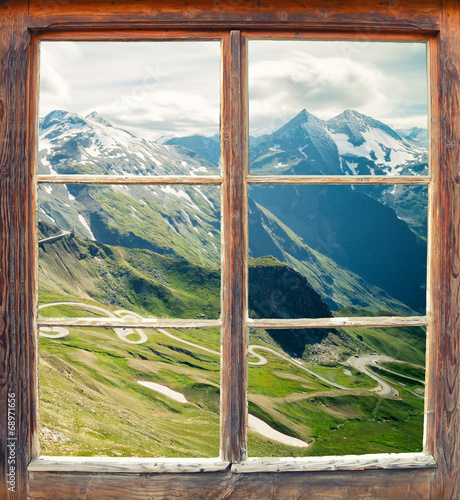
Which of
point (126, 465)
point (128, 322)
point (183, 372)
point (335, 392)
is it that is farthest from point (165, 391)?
point (128, 322)

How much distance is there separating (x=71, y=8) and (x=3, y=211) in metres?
0.71

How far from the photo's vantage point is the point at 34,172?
1422 millimetres

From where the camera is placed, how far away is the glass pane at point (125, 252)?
19344 millimetres

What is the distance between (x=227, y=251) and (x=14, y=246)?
0.70 metres

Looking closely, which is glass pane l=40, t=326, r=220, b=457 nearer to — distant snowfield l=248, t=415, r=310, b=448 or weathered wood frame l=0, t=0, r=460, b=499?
distant snowfield l=248, t=415, r=310, b=448

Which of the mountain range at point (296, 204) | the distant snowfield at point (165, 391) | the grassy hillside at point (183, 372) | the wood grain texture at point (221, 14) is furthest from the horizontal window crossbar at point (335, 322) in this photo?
the distant snowfield at point (165, 391)

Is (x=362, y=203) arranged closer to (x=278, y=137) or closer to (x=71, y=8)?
(x=278, y=137)

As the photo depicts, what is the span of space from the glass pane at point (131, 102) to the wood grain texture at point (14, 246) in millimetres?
85

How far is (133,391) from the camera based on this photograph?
57.1 feet

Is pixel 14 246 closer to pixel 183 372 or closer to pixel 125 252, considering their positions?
pixel 183 372

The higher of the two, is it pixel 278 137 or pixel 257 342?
pixel 278 137

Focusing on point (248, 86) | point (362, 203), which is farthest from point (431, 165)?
point (362, 203)

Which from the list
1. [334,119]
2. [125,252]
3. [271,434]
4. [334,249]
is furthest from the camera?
[125,252]

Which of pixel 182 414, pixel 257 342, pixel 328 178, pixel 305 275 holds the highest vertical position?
pixel 328 178
